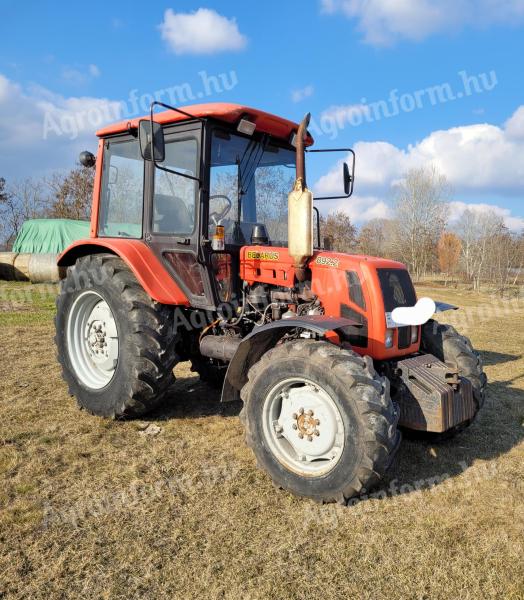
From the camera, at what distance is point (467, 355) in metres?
4.07

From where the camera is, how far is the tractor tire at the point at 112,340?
414 cm

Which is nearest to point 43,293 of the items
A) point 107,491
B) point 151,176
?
point 151,176

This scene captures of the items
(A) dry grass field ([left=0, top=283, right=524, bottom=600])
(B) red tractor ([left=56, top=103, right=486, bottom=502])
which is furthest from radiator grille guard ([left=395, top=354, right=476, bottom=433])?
(A) dry grass field ([left=0, top=283, right=524, bottom=600])

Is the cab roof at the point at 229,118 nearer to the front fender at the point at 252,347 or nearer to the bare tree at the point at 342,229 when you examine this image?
the front fender at the point at 252,347

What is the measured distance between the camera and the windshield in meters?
4.25

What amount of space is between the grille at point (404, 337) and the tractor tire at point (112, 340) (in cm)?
185

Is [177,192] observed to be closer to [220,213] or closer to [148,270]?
[220,213]

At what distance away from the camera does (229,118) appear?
13.3 ft

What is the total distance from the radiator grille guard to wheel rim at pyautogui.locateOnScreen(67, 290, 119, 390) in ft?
8.50

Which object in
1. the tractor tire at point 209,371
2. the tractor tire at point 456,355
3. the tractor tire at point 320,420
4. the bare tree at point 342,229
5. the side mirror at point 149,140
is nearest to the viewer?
the tractor tire at point 320,420

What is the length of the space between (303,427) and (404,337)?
45.9 inches

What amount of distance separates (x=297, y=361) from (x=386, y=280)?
1059 millimetres

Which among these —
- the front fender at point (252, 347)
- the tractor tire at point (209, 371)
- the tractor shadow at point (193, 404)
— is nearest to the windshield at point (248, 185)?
the front fender at point (252, 347)

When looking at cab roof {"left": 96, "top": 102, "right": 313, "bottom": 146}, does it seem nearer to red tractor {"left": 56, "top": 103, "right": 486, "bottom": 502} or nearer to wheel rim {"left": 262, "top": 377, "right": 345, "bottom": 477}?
red tractor {"left": 56, "top": 103, "right": 486, "bottom": 502}
